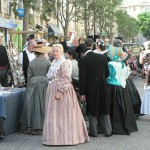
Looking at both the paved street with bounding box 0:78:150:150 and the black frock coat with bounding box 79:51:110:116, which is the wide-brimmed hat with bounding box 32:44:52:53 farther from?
the paved street with bounding box 0:78:150:150

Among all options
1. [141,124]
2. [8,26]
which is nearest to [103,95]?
[141,124]

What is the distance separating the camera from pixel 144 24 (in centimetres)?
12319

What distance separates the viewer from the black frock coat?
7.79 metres

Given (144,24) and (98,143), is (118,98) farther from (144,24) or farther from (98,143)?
(144,24)

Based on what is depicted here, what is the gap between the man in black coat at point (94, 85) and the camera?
7785mm

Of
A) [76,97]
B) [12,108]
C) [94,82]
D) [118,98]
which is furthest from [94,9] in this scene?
[76,97]

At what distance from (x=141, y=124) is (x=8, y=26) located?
19.4 metres

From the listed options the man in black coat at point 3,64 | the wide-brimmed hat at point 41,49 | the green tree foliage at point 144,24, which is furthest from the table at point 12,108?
the green tree foliage at point 144,24

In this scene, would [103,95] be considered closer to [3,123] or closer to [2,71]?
[3,123]

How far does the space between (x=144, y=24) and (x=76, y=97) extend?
118m

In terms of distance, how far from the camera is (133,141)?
7.57m

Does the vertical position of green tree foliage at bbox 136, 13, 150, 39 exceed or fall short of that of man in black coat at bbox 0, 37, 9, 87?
it exceeds it

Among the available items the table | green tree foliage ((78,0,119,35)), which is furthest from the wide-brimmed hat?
green tree foliage ((78,0,119,35))

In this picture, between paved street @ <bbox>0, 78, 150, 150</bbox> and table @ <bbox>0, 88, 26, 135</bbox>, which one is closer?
paved street @ <bbox>0, 78, 150, 150</bbox>
